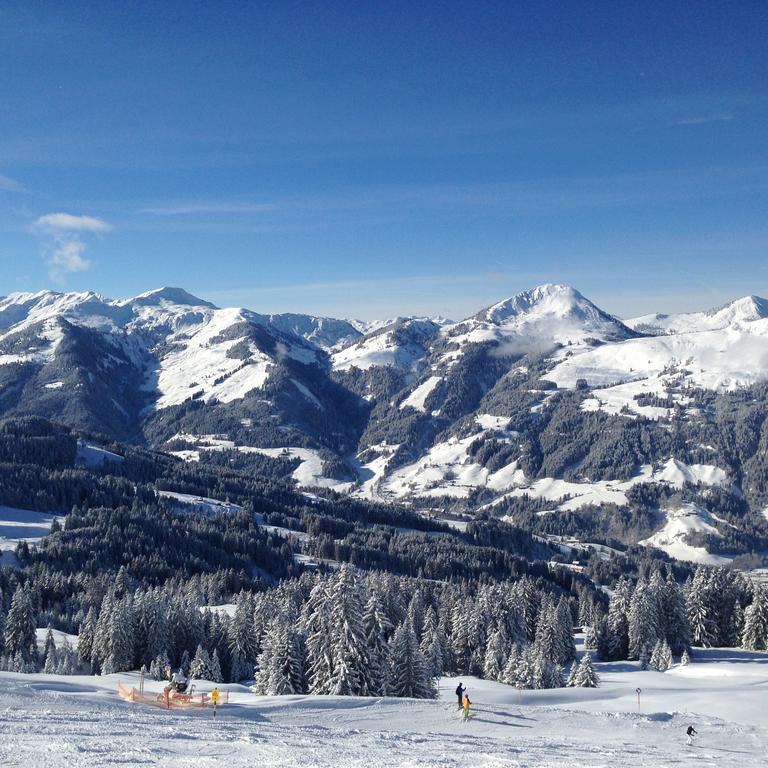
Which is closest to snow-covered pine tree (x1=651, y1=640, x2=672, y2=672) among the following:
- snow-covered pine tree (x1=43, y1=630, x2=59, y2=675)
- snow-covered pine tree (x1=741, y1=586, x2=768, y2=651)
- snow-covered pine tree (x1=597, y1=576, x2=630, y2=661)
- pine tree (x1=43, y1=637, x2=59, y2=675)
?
snow-covered pine tree (x1=597, y1=576, x2=630, y2=661)

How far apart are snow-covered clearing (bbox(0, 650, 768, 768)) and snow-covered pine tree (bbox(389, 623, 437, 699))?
11.8m

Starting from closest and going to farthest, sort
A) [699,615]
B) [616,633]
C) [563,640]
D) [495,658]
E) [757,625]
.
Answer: [495,658] < [563,640] < [757,625] < [616,633] < [699,615]

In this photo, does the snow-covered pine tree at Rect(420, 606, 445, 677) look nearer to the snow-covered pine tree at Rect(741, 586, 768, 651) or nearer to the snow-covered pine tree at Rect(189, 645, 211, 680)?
the snow-covered pine tree at Rect(189, 645, 211, 680)

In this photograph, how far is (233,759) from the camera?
3072 cm

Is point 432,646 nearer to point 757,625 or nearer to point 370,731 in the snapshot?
point 757,625

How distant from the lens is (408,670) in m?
73.4

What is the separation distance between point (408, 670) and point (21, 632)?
61176mm

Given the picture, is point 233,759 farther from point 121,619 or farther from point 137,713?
point 121,619

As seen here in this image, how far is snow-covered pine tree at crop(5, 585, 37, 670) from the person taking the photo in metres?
98.7

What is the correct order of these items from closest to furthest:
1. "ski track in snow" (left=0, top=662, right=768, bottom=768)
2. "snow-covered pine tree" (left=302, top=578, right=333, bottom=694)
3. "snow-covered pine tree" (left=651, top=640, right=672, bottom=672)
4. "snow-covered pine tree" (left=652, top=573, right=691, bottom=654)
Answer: "ski track in snow" (left=0, top=662, right=768, bottom=768) < "snow-covered pine tree" (left=302, top=578, right=333, bottom=694) < "snow-covered pine tree" (left=651, top=640, right=672, bottom=672) < "snow-covered pine tree" (left=652, top=573, right=691, bottom=654)

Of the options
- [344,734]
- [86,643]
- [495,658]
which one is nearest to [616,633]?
[495,658]

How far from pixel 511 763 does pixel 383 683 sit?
38852 millimetres

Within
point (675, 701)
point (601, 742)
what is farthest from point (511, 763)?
point (675, 701)

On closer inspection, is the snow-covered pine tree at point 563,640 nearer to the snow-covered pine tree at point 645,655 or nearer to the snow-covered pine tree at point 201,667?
the snow-covered pine tree at point 645,655
